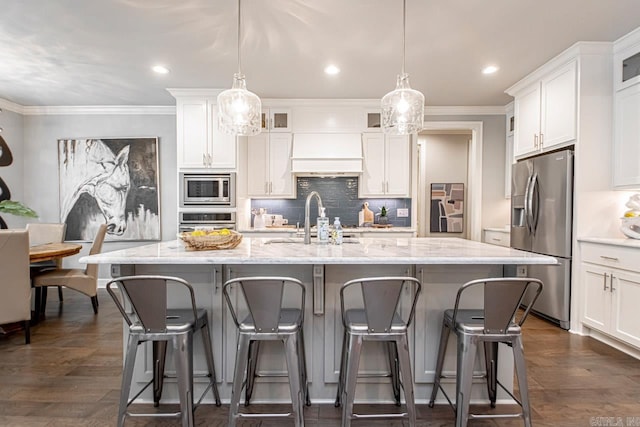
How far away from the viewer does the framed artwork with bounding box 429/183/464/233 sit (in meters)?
6.11

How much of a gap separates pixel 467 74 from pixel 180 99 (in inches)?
135

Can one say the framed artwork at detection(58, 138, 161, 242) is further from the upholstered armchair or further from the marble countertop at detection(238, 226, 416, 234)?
the upholstered armchair

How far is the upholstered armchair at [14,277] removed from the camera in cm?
278

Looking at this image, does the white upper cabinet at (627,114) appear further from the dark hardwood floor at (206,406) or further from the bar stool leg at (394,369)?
the bar stool leg at (394,369)

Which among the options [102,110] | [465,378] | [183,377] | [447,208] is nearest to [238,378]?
[183,377]

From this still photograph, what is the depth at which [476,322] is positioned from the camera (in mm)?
1710

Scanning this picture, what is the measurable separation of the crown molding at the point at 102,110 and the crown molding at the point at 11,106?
0.13ft

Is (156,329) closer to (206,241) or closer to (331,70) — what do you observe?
(206,241)

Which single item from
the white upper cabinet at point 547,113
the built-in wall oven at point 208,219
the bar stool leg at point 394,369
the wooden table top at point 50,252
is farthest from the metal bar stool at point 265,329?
the white upper cabinet at point 547,113

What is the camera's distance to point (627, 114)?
9.80 ft

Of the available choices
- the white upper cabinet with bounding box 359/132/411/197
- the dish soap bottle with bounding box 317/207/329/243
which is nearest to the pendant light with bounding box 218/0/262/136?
the dish soap bottle with bounding box 317/207/329/243

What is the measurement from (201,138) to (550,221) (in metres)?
4.05

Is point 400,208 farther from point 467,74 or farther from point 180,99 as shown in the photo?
point 180,99

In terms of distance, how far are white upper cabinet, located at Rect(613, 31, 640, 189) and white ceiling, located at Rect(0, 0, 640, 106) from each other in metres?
0.20
